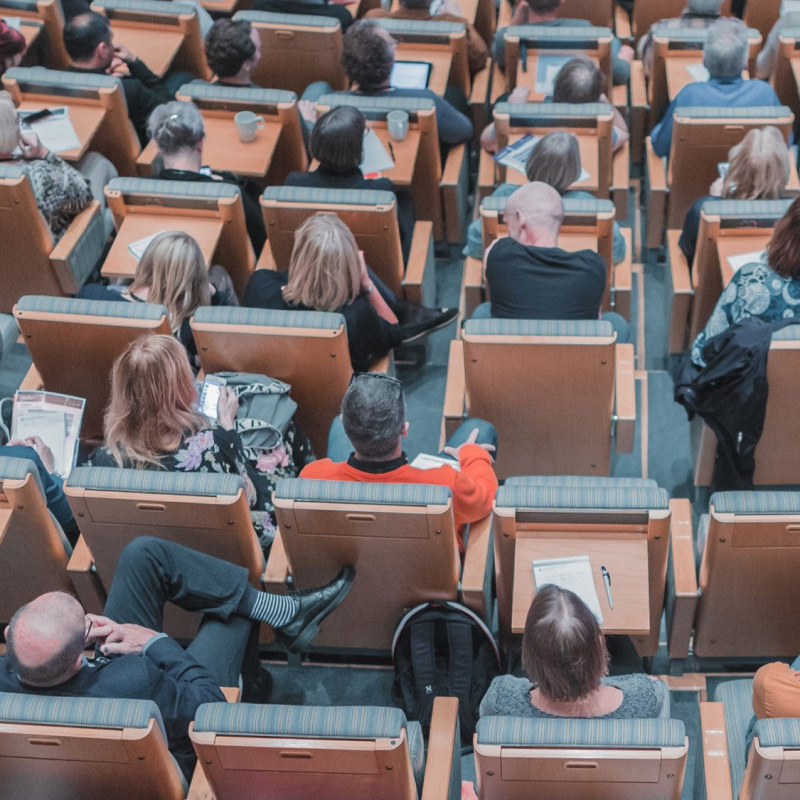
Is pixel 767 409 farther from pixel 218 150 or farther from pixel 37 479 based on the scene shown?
pixel 218 150

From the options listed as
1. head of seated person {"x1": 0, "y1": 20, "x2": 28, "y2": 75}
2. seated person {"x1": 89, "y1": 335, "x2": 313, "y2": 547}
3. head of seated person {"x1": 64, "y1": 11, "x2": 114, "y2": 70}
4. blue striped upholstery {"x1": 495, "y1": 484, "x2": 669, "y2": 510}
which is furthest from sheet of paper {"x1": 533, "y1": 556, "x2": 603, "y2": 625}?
head of seated person {"x1": 0, "y1": 20, "x2": 28, "y2": 75}

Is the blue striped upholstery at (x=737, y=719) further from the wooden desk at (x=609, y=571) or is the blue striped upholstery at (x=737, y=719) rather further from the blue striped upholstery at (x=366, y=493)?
the blue striped upholstery at (x=366, y=493)

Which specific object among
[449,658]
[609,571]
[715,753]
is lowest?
[449,658]

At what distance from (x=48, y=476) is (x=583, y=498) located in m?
1.49

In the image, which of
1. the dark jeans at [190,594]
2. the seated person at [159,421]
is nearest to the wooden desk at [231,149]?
the seated person at [159,421]

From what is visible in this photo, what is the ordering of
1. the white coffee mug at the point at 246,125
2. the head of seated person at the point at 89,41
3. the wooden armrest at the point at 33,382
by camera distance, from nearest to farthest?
the wooden armrest at the point at 33,382, the white coffee mug at the point at 246,125, the head of seated person at the point at 89,41

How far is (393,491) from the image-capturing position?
271 cm

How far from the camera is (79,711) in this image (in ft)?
7.42

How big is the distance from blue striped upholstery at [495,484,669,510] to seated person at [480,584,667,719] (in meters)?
0.37

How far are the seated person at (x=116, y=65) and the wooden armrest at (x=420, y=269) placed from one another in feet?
5.09

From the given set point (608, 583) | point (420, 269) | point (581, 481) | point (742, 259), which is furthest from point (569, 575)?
point (420, 269)

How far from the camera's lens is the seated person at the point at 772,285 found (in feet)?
11.0

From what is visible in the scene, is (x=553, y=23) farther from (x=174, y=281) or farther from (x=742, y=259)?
(x=174, y=281)

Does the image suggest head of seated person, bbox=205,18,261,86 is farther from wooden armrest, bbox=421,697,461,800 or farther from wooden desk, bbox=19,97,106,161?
wooden armrest, bbox=421,697,461,800
